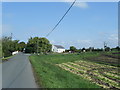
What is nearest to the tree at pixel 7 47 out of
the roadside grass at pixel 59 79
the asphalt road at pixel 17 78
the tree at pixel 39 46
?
the asphalt road at pixel 17 78

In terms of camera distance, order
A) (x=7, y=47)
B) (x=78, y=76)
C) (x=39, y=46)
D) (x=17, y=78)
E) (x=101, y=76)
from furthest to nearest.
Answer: (x=39, y=46) < (x=7, y=47) < (x=101, y=76) < (x=78, y=76) < (x=17, y=78)

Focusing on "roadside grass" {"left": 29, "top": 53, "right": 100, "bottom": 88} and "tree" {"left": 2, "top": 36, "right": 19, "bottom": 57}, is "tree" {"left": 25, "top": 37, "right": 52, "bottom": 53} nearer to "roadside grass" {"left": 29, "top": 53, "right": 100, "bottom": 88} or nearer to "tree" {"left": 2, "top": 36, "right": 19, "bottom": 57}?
"tree" {"left": 2, "top": 36, "right": 19, "bottom": 57}

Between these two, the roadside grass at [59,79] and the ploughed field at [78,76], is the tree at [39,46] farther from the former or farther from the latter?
the roadside grass at [59,79]

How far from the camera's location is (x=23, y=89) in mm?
7875

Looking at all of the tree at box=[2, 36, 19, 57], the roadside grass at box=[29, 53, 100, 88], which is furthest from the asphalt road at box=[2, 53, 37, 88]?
the tree at box=[2, 36, 19, 57]

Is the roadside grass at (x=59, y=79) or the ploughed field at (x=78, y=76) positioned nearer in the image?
the roadside grass at (x=59, y=79)

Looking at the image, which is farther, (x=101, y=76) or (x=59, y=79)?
(x=101, y=76)

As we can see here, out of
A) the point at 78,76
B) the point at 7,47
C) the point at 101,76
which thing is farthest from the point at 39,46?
the point at 101,76

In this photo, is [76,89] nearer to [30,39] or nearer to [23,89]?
[23,89]

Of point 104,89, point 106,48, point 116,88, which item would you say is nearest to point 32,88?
point 104,89

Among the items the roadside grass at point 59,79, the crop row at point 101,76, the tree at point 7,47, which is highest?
the tree at point 7,47

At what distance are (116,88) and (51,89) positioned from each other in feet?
11.6

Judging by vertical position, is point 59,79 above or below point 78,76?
above

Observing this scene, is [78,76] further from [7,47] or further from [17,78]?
[7,47]
